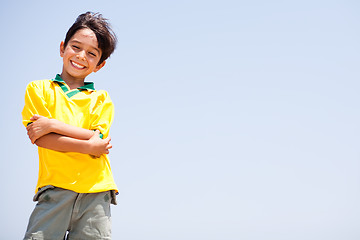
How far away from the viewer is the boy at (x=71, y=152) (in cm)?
306

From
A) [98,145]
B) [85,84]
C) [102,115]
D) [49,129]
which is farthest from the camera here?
[85,84]

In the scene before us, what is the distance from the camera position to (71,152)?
10.4 ft

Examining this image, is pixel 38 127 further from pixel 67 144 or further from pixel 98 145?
pixel 98 145

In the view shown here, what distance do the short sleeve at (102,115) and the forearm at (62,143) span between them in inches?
8.6

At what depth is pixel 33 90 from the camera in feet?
10.5

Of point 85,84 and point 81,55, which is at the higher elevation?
point 81,55

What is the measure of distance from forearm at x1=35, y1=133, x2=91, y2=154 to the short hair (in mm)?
850

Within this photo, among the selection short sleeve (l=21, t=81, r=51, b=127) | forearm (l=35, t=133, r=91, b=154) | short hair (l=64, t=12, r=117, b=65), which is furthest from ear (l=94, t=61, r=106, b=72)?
forearm (l=35, t=133, r=91, b=154)

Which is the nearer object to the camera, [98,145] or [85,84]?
[98,145]

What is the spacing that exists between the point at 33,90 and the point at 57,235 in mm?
A: 1078

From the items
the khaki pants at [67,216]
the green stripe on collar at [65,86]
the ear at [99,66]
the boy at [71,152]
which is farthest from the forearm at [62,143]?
the ear at [99,66]

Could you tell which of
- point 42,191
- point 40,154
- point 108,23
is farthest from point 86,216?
point 108,23

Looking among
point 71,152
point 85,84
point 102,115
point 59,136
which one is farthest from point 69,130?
point 85,84

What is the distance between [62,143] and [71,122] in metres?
0.22
